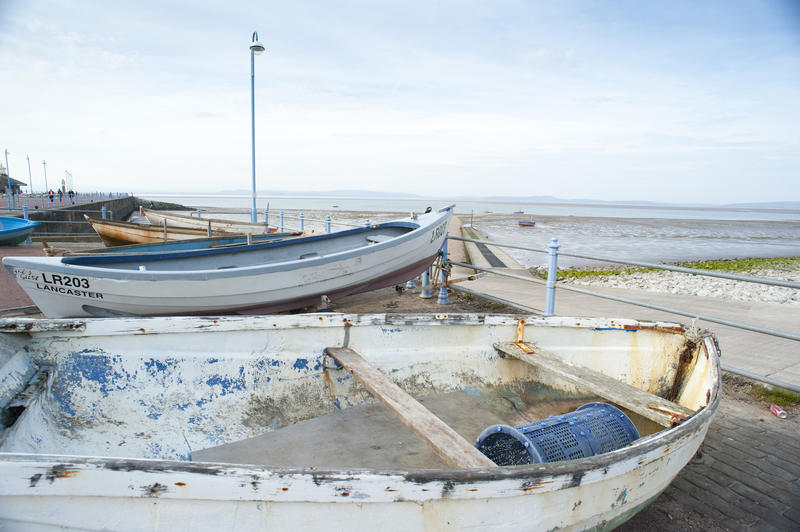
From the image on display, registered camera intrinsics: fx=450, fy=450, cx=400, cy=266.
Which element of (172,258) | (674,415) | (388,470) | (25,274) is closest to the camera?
(388,470)

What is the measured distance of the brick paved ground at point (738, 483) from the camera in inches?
95.7

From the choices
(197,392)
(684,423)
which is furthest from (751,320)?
(197,392)

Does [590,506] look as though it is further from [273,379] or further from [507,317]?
[273,379]

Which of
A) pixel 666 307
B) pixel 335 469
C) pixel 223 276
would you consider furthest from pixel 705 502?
pixel 223 276

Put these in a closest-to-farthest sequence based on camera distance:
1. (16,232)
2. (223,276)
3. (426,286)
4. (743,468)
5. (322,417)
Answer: (743,468)
(322,417)
(223,276)
(426,286)
(16,232)

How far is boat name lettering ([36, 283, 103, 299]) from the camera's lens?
15.3 feet

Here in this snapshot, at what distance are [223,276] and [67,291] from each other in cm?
154

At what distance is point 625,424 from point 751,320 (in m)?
5.47

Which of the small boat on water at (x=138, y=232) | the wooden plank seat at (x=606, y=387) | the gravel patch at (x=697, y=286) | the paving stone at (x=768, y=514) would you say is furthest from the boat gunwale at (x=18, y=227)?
the paving stone at (x=768, y=514)

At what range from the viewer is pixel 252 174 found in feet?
51.3

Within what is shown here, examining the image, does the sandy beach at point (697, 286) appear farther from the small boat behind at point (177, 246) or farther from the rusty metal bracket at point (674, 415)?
the small boat behind at point (177, 246)

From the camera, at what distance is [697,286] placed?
38.5ft

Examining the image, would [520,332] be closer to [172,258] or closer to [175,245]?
[172,258]

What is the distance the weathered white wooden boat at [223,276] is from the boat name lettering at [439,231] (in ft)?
0.10
